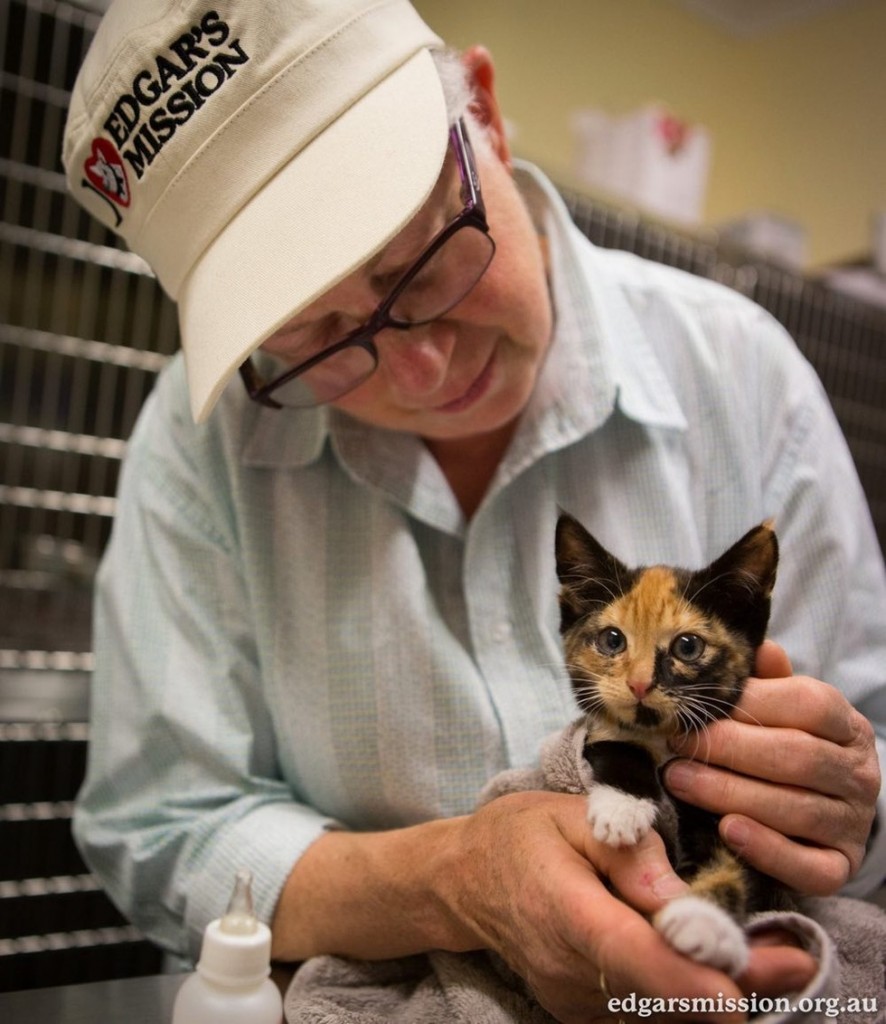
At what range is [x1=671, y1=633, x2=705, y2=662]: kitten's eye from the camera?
0.53m

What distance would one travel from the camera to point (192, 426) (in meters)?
1.01

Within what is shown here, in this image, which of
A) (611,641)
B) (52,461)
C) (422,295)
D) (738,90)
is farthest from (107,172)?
(738,90)

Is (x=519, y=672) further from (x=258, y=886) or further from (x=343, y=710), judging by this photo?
(x=258, y=886)

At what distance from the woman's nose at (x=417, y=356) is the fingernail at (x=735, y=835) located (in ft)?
1.35

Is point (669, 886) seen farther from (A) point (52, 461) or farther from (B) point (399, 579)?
(A) point (52, 461)

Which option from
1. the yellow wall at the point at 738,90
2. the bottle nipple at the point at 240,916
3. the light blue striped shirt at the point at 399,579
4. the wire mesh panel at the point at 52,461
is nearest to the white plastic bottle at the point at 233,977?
the bottle nipple at the point at 240,916

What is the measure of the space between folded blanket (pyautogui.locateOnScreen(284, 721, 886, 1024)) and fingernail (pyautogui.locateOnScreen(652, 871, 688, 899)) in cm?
4

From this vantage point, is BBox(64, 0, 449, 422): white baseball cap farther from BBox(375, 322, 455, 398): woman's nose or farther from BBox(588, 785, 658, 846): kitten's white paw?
BBox(588, 785, 658, 846): kitten's white paw

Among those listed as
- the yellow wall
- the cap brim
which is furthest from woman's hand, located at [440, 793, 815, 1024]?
the yellow wall

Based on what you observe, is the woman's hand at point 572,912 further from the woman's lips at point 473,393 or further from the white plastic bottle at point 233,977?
the woman's lips at point 473,393

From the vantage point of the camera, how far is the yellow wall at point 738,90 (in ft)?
8.83

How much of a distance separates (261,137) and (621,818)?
0.51 m

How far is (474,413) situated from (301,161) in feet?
0.83

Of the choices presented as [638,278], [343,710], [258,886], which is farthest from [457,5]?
[258,886]
